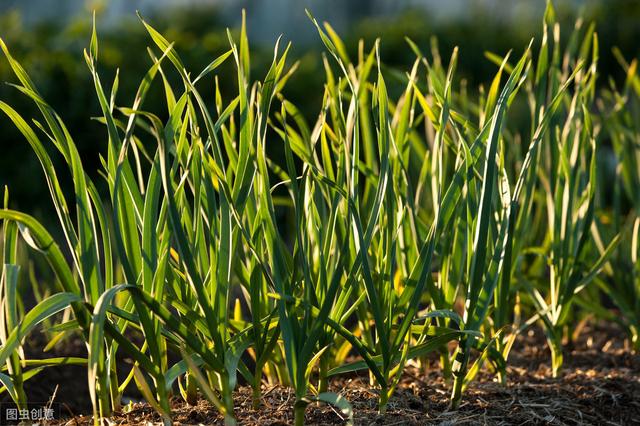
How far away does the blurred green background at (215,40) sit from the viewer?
4.58 meters

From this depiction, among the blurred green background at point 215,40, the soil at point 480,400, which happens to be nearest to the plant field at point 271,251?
the soil at point 480,400

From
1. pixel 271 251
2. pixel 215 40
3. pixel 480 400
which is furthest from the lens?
pixel 215 40

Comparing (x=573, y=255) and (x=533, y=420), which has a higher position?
(x=573, y=255)

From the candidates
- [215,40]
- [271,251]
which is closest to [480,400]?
[271,251]

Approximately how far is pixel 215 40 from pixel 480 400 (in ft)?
13.5

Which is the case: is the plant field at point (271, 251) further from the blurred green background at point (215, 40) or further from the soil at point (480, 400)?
the blurred green background at point (215, 40)

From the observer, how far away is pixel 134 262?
1.56 meters

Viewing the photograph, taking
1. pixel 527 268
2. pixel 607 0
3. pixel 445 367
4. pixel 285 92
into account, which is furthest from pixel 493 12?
pixel 445 367

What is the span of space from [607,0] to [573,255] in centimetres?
959

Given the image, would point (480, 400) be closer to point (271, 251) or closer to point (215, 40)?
point (271, 251)

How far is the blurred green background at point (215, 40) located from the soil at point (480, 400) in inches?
34.1

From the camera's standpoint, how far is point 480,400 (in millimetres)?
1770

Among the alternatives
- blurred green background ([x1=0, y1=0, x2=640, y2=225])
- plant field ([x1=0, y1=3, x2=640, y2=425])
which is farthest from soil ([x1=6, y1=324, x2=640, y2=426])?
blurred green background ([x1=0, y1=0, x2=640, y2=225])

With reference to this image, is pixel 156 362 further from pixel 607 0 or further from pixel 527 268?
pixel 607 0
